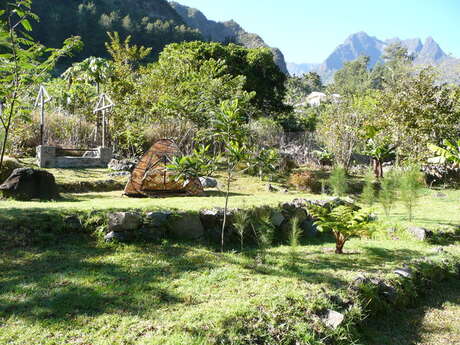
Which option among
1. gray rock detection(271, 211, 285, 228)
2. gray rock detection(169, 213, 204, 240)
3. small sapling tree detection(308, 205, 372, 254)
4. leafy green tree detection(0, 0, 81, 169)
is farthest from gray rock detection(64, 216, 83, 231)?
small sapling tree detection(308, 205, 372, 254)

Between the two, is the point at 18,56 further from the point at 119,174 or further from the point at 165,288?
the point at 119,174

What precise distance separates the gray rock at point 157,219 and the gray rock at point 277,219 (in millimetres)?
2168

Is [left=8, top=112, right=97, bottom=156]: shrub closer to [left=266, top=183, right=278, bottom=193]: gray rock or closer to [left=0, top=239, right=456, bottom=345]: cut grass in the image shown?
[left=266, top=183, right=278, bottom=193]: gray rock

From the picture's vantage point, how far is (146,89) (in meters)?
16.5

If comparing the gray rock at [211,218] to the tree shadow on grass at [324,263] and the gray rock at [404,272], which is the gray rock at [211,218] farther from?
the gray rock at [404,272]

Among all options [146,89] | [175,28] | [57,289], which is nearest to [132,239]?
[57,289]

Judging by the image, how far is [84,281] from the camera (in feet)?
13.7

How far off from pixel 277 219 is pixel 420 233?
10.1ft

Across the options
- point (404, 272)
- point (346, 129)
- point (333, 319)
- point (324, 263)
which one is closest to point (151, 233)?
point (324, 263)

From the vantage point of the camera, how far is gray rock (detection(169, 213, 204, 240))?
6090 millimetres

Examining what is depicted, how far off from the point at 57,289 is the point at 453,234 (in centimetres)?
786

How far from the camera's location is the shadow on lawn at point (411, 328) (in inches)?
156

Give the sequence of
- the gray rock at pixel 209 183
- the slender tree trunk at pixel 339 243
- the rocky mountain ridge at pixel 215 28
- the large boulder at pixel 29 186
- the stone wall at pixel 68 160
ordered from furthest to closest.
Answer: the rocky mountain ridge at pixel 215 28, the stone wall at pixel 68 160, the gray rock at pixel 209 183, the large boulder at pixel 29 186, the slender tree trunk at pixel 339 243

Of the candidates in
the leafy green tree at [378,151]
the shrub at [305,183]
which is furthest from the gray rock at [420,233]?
the leafy green tree at [378,151]
